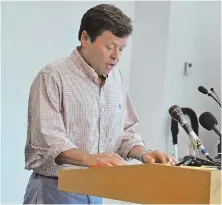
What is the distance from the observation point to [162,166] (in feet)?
2.69

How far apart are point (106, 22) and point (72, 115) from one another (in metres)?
0.31

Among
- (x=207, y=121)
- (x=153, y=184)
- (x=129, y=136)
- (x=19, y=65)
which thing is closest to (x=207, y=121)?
(x=207, y=121)

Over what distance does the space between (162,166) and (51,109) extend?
58 centimetres

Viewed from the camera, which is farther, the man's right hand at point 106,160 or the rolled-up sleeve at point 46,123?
the rolled-up sleeve at point 46,123

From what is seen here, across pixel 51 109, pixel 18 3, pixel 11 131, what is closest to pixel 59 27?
pixel 18 3

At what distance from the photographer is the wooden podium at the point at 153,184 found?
0.77 meters

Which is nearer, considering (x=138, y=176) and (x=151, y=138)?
(x=138, y=176)

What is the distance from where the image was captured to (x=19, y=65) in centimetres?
245

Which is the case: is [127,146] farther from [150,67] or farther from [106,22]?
[150,67]

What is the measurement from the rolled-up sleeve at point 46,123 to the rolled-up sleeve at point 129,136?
0.28 m

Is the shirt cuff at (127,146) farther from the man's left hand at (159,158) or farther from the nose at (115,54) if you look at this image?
the nose at (115,54)

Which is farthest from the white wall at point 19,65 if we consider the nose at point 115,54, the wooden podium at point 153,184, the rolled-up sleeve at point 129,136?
the wooden podium at point 153,184

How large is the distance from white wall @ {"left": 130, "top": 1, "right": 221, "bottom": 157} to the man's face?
181 cm

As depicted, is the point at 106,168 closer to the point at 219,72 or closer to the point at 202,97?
the point at 202,97
